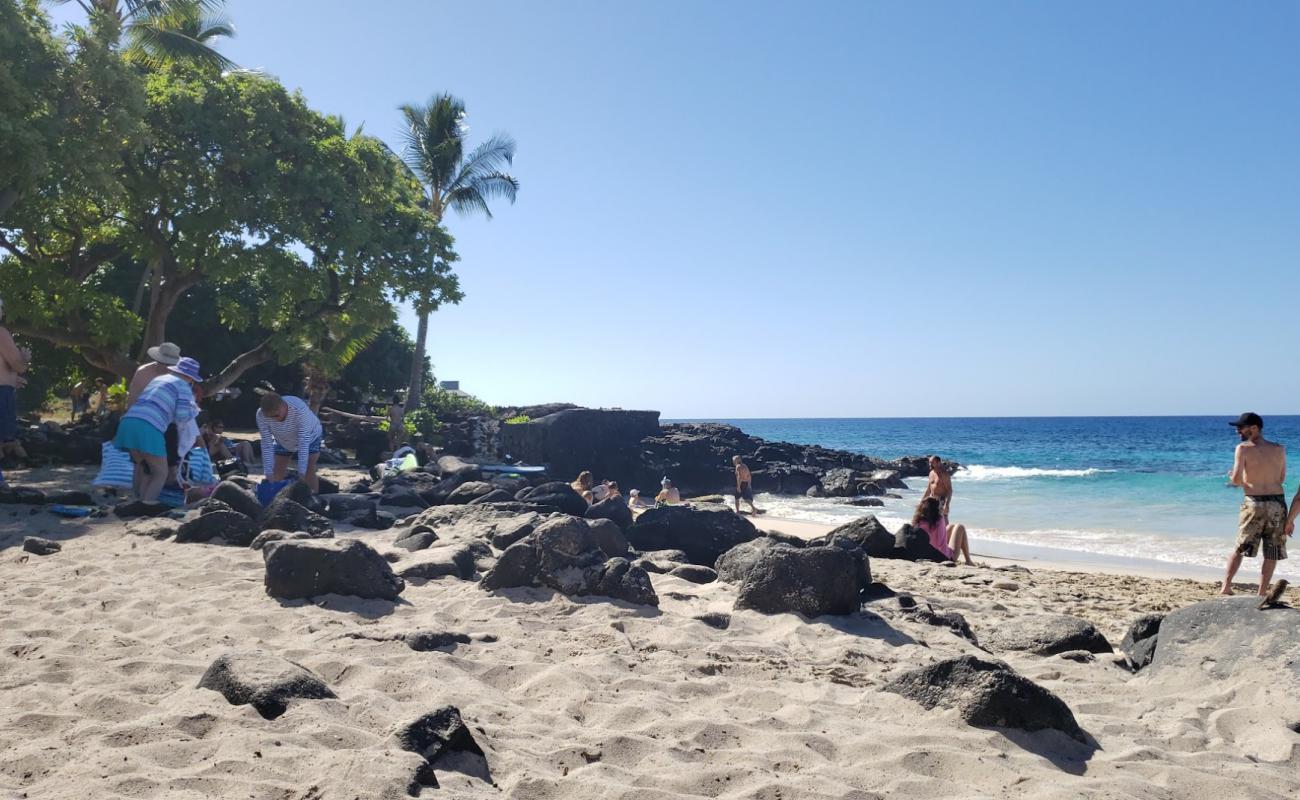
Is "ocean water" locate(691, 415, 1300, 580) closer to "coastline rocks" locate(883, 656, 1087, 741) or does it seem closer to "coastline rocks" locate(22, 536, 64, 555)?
"coastline rocks" locate(883, 656, 1087, 741)

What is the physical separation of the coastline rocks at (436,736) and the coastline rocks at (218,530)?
14.8ft

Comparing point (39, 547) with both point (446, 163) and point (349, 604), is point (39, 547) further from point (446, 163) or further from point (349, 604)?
point (446, 163)

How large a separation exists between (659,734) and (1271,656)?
3320mm

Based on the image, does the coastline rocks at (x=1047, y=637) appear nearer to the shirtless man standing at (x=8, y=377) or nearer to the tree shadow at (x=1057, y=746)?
the tree shadow at (x=1057, y=746)

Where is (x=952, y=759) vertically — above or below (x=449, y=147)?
below

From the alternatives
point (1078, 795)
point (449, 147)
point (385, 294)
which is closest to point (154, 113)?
point (385, 294)

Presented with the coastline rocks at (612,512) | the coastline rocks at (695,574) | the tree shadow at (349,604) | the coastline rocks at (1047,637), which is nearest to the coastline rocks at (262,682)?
the tree shadow at (349,604)

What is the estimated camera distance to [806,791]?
2.99 m

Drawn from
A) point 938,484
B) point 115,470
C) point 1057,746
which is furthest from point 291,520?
point 938,484

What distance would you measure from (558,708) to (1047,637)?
3290mm

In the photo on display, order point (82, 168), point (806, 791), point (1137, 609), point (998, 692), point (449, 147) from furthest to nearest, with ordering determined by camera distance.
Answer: point (449, 147), point (82, 168), point (1137, 609), point (998, 692), point (806, 791)

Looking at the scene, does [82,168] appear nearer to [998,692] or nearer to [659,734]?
[659,734]

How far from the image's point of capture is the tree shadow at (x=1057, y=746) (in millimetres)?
3398

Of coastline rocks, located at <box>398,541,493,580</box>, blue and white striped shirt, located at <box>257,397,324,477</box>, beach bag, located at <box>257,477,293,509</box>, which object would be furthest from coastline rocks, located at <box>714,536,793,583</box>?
blue and white striped shirt, located at <box>257,397,324,477</box>
